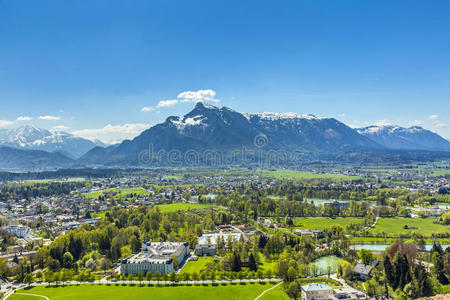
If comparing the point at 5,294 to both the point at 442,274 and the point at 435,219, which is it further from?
the point at 435,219

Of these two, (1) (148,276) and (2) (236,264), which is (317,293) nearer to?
(2) (236,264)

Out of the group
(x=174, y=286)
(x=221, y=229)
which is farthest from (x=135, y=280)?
(x=221, y=229)

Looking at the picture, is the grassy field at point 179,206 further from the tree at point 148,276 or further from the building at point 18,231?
the tree at point 148,276

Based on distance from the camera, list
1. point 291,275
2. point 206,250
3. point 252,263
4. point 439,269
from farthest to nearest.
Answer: point 206,250
point 252,263
point 439,269
point 291,275

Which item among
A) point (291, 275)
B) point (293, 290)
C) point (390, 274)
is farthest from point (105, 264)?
point (390, 274)

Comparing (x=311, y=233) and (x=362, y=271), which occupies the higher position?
(x=362, y=271)

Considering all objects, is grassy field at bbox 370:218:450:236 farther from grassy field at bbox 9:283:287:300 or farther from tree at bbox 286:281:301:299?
grassy field at bbox 9:283:287:300

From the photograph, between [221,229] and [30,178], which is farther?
[30,178]
